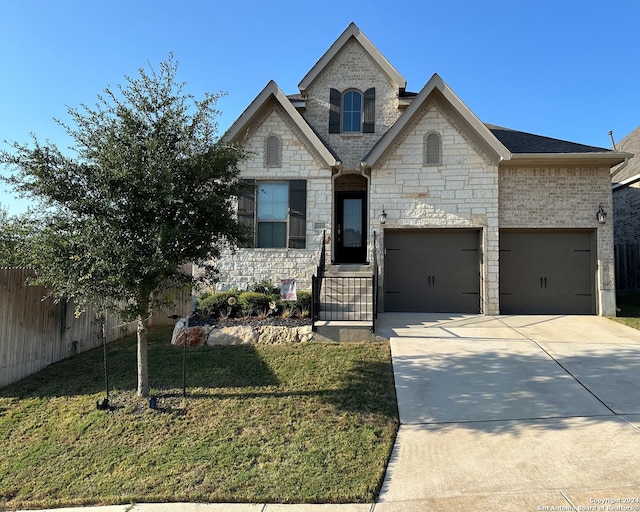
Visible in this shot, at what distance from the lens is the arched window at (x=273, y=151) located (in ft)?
35.4

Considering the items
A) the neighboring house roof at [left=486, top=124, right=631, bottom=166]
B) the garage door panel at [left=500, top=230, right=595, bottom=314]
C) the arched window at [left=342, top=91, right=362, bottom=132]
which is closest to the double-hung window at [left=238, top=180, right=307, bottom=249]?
the arched window at [left=342, top=91, right=362, bottom=132]

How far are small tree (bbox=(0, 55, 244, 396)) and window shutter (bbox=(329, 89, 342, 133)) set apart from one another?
Answer: 289 inches

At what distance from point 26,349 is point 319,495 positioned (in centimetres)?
602

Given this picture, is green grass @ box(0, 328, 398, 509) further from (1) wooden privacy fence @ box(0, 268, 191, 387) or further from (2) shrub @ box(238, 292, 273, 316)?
(2) shrub @ box(238, 292, 273, 316)

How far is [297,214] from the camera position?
10.7 metres

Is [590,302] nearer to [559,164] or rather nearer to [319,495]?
[559,164]

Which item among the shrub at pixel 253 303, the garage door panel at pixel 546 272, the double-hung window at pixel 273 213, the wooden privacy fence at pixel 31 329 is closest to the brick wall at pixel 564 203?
the garage door panel at pixel 546 272

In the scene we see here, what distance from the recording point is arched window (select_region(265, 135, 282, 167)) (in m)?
10.8

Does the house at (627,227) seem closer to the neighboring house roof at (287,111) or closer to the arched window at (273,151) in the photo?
the neighboring house roof at (287,111)

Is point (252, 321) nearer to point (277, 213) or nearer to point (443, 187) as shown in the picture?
point (277, 213)

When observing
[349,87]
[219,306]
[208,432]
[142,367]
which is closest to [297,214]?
[219,306]

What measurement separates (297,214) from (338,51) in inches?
219

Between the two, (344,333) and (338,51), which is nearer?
(344,333)

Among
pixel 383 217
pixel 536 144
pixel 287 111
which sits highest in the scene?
pixel 287 111
